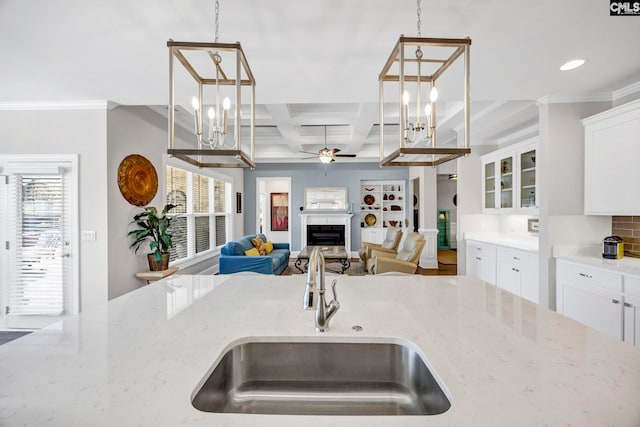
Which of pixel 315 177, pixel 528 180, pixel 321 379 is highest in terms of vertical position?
pixel 315 177

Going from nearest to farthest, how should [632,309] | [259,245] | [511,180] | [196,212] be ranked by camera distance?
[632,309]
[511,180]
[196,212]
[259,245]

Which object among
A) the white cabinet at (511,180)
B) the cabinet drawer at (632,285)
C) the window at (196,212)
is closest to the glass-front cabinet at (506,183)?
the white cabinet at (511,180)

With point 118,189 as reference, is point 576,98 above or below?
above

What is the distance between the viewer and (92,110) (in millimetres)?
3227

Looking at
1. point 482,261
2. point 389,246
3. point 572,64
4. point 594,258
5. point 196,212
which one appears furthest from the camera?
point 389,246

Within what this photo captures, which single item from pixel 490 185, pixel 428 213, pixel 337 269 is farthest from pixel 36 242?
pixel 428 213

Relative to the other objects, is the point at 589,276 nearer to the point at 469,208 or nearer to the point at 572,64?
the point at 572,64

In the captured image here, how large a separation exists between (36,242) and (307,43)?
3.52 m

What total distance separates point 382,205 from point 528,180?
444 centimetres

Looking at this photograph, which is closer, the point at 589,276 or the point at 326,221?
the point at 589,276

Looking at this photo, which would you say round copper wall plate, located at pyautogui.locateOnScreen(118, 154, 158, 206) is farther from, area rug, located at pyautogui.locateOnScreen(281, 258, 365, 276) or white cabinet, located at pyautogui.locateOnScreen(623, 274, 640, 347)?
white cabinet, located at pyautogui.locateOnScreen(623, 274, 640, 347)

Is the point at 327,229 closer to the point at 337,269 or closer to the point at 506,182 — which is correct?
the point at 337,269

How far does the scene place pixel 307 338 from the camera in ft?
3.59

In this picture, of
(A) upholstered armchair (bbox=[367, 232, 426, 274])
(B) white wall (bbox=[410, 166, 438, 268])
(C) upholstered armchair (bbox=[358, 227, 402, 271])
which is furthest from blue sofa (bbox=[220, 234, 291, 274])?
(B) white wall (bbox=[410, 166, 438, 268])
